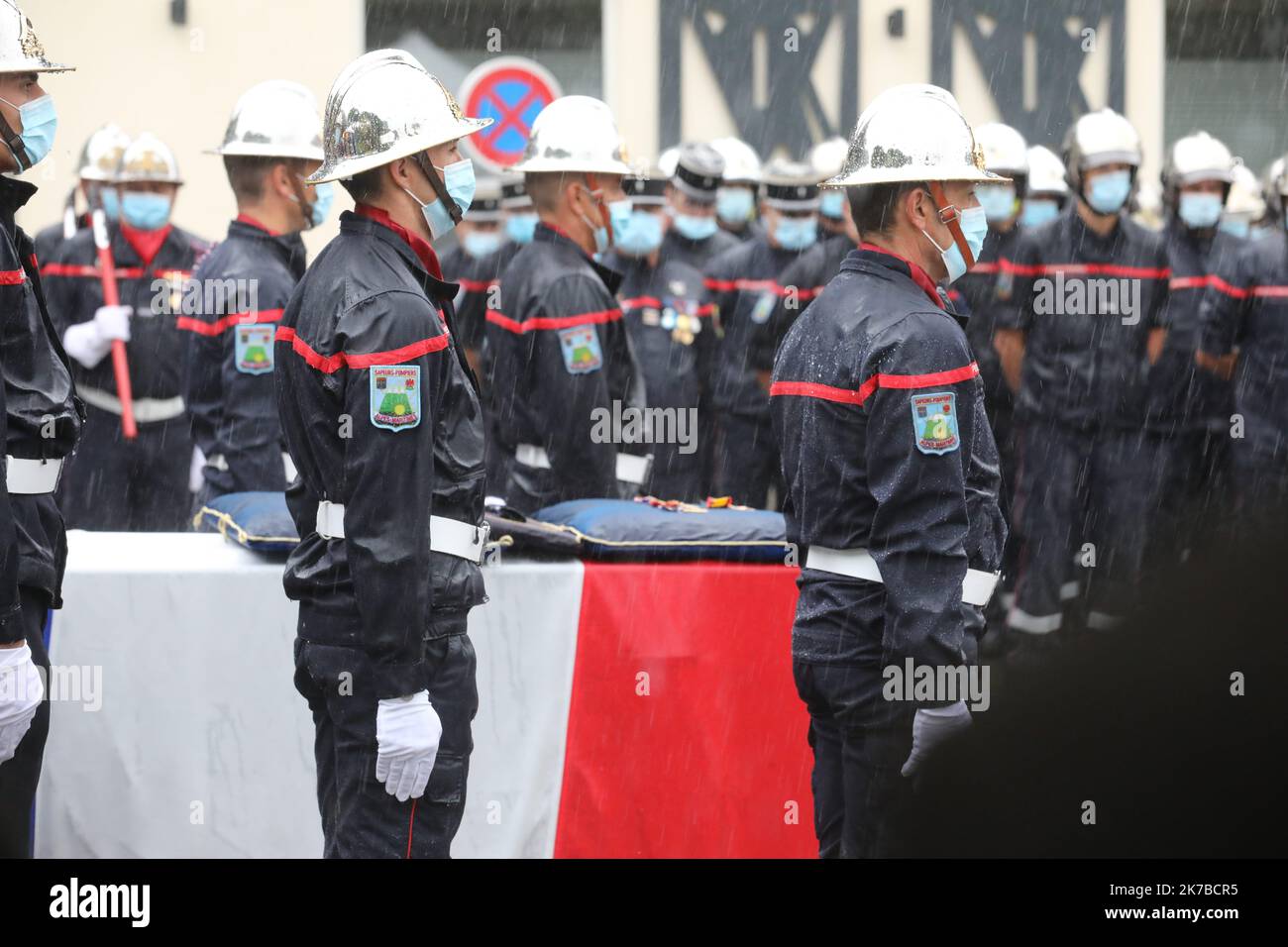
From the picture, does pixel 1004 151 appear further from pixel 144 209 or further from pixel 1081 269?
pixel 144 209

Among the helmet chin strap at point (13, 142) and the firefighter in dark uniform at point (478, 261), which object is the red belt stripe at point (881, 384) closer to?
the helmet chin strap at point (13, 142)

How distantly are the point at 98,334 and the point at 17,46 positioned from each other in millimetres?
4251

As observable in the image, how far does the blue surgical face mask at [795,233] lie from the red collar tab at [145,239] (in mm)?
3424

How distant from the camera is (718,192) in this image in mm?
10938

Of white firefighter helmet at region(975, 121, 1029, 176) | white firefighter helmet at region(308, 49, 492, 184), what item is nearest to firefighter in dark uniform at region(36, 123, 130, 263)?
white firefighter helmet at region(975, 121, 1029, 176)

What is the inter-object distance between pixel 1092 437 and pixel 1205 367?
3.53 feet

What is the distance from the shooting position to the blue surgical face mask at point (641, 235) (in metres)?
9.03

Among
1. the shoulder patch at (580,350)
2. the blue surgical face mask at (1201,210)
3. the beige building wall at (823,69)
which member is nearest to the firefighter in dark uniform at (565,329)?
the shoulder patch at (580,350)

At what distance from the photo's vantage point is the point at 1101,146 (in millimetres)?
8602

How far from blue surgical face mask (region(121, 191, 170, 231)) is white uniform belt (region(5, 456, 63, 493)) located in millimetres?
4663

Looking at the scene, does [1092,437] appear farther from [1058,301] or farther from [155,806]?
[155,806]

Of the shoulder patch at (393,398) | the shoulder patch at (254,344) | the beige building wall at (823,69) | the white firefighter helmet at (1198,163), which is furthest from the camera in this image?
the beige building wall at (823,69)

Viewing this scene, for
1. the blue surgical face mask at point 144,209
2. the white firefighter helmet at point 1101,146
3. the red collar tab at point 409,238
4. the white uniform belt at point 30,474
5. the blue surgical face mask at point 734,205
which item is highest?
the white firefighter helmet at point 1101,146

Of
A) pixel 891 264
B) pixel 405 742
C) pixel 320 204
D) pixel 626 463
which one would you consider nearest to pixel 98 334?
pixel 320 204
